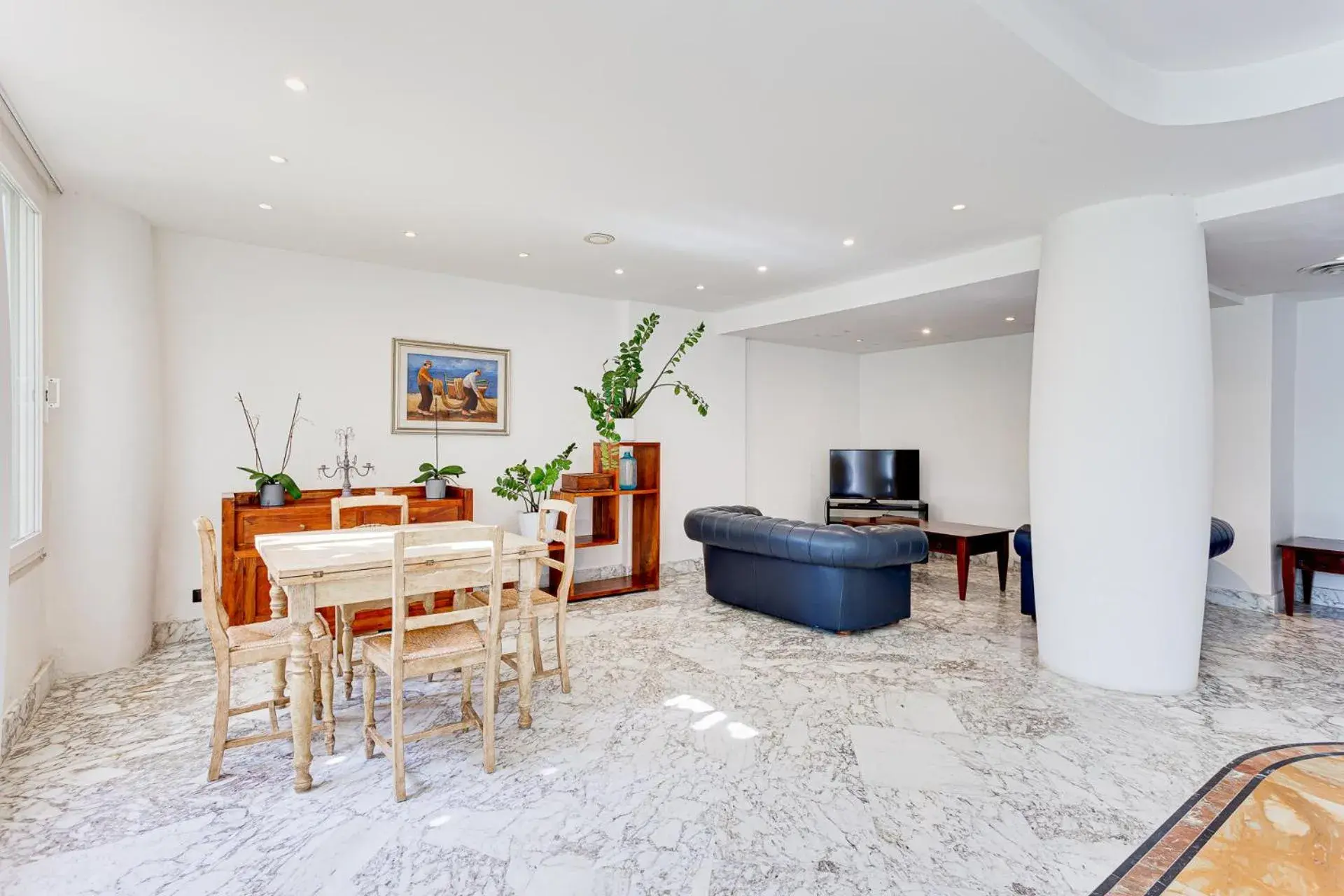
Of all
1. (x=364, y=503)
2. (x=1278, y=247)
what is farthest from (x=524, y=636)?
(x=1278, y=247)

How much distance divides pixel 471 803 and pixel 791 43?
2.92 m

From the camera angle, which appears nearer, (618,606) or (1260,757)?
(1260,757)

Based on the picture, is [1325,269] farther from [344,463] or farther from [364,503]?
[344,463]

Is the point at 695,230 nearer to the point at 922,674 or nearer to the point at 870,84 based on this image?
the point at 870,84

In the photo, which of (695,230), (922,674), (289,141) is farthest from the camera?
(695,230)

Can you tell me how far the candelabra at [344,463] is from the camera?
15.9ft

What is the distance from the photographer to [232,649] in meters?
2.61

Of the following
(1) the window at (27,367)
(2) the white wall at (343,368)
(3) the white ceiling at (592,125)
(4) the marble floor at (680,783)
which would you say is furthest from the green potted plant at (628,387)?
(1) the window at (27,367)

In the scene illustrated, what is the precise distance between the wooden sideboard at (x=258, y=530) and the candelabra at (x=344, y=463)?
34 centimetres

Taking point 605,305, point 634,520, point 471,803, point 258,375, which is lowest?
point 471,803

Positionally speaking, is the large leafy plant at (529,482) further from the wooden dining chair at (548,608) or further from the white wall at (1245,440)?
the white wall at (1245,440)

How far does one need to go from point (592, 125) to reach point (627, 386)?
3233mm


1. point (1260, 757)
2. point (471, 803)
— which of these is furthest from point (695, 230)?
point (1260, 757)

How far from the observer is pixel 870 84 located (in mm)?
2535
